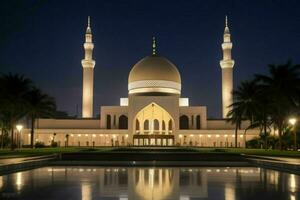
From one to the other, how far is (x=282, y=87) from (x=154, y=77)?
20800 millimetres

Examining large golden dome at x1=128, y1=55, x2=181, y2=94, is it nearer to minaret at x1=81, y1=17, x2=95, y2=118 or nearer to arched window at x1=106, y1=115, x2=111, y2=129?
arched window at x1=106, y1=115, x2=111, y2=129

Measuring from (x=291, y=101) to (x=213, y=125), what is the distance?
19.5 m

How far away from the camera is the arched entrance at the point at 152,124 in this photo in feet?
136

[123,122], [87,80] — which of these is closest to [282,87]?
[123,122]

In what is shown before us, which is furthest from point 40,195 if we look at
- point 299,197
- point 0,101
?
point 0,101

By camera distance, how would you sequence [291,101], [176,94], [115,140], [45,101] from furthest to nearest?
1. [176,94]
2. [115,140]
3. [45,101]
4. [291,101]

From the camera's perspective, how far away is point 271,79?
26938 millimetres

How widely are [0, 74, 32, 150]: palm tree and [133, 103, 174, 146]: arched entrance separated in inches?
557

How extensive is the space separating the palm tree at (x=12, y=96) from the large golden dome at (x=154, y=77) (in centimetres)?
1697

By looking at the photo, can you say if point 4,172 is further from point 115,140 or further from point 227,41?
point 227,41

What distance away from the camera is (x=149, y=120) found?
45250 millimetres

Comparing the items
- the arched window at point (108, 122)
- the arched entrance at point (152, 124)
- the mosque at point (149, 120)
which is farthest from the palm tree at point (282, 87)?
the arched window at point (108, 122)

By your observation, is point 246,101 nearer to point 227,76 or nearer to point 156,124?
point 227,76

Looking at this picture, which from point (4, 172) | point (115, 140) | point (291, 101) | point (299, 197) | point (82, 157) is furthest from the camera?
point (115, 140)
